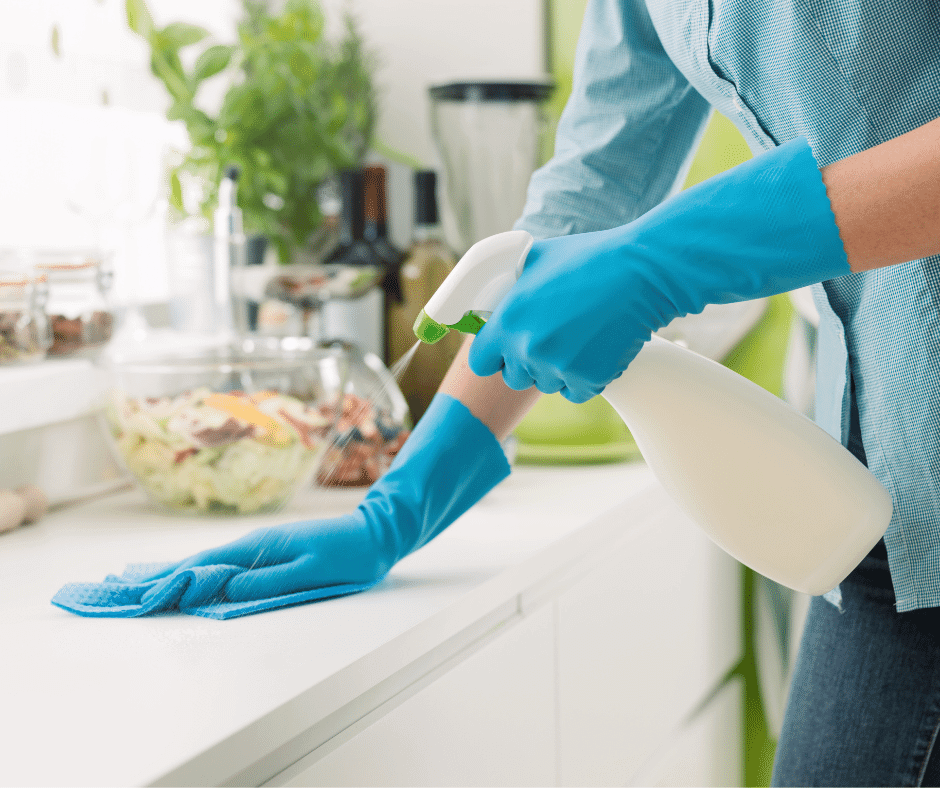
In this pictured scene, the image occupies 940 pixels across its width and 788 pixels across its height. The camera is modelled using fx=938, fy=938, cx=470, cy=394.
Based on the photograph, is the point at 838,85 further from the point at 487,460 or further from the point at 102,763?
the point at 102,763

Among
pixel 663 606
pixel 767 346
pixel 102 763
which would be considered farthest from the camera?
pixel 767 346

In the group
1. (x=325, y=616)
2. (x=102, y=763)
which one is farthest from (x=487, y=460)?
(x=102, y=763)

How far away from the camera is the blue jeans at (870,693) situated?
2.52ft

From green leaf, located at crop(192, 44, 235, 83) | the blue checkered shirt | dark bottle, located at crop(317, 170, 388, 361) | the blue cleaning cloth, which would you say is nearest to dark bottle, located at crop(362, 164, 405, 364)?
dark bottle, located at crop(317, 170, 388, 361)

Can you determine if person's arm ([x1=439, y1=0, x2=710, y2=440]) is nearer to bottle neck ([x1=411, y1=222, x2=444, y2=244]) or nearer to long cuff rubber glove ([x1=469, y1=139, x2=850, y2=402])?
long cuff rubber glove ([x1=469, y1=139, x2=850, y2=402])

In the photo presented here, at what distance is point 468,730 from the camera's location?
71 centimetres

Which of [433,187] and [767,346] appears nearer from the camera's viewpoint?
[433,187]

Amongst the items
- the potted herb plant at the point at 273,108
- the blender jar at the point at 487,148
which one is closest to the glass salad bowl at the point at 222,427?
the potted herb plant at the point at 273,108

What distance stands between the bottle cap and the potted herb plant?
23 centimetres

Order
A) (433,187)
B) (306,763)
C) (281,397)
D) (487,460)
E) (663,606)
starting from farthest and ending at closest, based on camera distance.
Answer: (433,187) < (663,606) < (281,397) < (487,460) < (306,763)

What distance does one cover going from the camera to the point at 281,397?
0.95m

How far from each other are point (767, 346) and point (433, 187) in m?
0.63

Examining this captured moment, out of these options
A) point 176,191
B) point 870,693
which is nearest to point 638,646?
point 870,693

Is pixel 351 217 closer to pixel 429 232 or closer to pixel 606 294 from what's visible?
pixel 429 232
